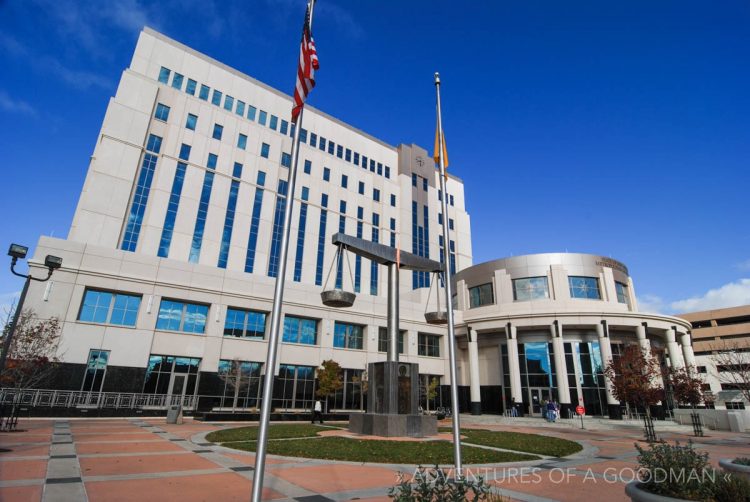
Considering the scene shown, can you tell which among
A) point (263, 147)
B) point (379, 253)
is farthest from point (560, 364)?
point (263, 147)

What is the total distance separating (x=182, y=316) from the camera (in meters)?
34.1

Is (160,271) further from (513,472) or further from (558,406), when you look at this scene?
(558,406)

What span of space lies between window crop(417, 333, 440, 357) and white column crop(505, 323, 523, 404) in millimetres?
8900

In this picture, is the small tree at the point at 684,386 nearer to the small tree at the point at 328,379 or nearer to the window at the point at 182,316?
the small tree at the point at 328,379

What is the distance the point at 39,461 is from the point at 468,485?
1159cm

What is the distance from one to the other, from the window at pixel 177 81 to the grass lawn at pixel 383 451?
49.6 metres

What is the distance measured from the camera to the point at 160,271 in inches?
1316

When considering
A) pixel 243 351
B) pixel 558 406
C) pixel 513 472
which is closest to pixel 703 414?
pixel 558 406

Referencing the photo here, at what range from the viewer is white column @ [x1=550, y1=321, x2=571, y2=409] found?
3922cm

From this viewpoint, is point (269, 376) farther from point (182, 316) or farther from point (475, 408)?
point (475, 408)

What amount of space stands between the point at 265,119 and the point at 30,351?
139ft

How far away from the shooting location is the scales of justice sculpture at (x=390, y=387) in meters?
18.6

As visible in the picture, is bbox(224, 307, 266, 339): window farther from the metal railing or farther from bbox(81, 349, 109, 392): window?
bbox(81, 349, 109, 392): window

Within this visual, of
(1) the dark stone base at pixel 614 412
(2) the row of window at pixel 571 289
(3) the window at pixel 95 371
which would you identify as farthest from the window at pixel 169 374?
(1) the dark stone base at pixel 614 412
